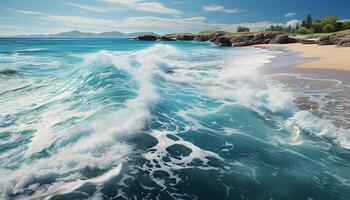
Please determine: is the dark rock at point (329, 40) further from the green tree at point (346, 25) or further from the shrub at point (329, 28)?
the green tree at point (346, 25)

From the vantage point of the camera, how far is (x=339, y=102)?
35.3 ft

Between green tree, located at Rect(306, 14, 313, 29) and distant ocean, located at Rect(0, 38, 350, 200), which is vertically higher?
green tree, located at Rect(306, 14, 313, 29)

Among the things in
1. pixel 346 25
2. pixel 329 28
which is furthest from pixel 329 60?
pixel 346 25

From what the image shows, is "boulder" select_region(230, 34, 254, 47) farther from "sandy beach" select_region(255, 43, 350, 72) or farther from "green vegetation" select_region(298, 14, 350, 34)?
"sandy beach" select_region(255, 43, 350, 72)

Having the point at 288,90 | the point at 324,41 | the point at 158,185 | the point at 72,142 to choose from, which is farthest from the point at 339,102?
the point at 324,41

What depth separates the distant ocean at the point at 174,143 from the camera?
5332 millimetres

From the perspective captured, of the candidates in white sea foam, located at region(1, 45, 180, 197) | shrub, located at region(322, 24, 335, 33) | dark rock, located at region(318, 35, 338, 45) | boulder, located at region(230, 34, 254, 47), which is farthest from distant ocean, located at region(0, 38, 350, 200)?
shrub, located at region(322, 24, 335, 33)

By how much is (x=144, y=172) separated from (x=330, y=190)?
3.97 meters

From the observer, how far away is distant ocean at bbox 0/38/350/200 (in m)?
5.33

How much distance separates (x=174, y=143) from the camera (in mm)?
7621

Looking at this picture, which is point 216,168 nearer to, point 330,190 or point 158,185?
point 158,185

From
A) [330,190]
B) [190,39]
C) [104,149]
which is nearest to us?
[330,190]

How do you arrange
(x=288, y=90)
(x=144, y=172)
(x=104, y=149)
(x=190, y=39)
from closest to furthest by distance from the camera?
(x=144, y=172) < (x=104, y=149) < (x=288, y=90) < (x=190, y=39)

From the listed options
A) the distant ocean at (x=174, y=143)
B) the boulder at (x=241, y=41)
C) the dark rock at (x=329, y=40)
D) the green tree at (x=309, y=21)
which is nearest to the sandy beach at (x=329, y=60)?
the distant ocean at (x=174, y=143)
